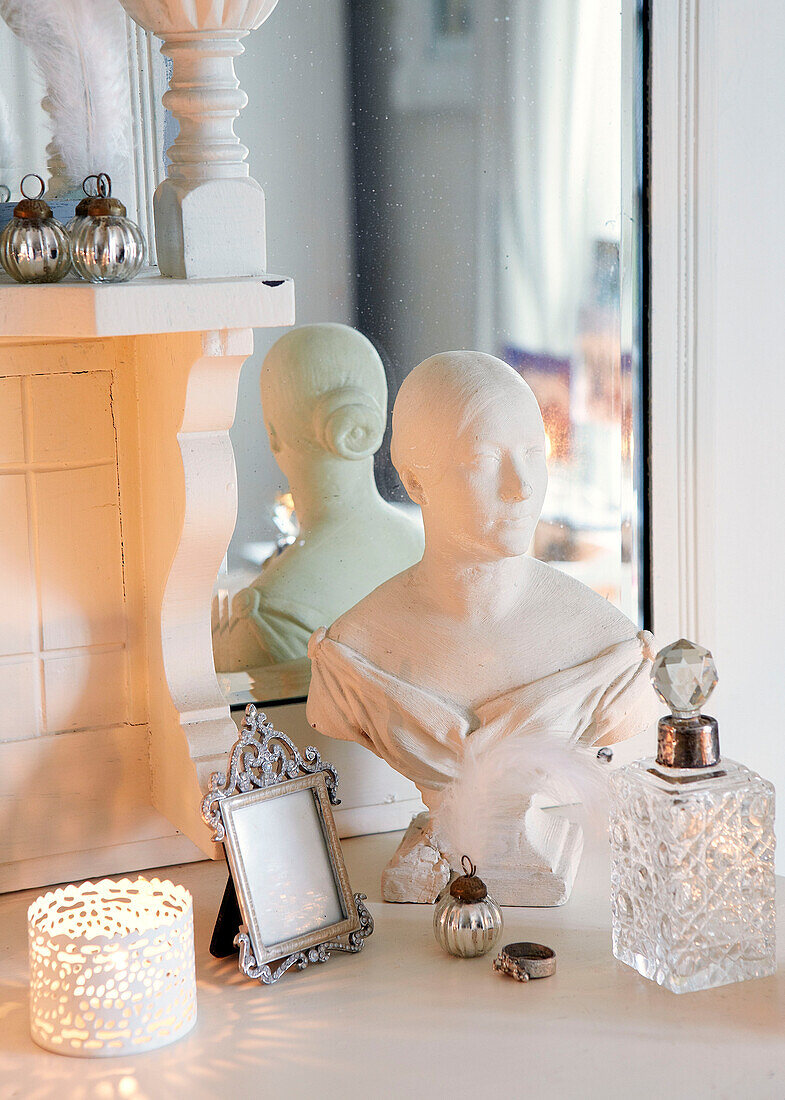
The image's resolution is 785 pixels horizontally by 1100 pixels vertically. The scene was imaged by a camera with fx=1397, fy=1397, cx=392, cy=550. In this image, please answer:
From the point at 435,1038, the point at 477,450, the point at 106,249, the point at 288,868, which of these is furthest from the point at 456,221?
the point at 435,1038

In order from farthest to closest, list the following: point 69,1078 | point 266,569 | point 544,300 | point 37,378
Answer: point 544,300 < point 266,569 < point 37,378 < point 69,1078

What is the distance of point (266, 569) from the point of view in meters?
1.54

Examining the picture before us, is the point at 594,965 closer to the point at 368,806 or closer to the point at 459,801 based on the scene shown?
the point at 459,801

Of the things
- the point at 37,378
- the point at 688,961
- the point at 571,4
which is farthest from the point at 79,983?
the point at 571,4

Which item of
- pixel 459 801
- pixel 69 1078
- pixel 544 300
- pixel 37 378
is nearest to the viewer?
pixel 69 1078

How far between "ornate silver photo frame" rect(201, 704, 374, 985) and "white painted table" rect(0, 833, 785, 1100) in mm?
29

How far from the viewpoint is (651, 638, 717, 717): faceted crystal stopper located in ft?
3.72

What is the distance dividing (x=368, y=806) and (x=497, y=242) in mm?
666

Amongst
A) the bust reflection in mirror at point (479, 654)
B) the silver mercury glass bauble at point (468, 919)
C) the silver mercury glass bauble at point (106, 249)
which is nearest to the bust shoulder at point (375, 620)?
the bust reflection in mirror at point (479, 654)

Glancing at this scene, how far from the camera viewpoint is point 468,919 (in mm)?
1229

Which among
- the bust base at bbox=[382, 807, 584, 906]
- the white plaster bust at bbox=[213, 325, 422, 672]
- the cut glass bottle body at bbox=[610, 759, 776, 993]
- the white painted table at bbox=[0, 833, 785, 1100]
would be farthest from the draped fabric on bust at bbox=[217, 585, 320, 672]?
the cut glass bottle body at bbox=[610, 759, 776, 993]

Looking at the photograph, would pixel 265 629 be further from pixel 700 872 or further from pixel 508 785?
pixel 700 872

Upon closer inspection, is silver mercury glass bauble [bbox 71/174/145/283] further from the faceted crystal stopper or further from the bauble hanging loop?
the faceted crystal stopper

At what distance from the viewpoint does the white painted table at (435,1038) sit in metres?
1.04
